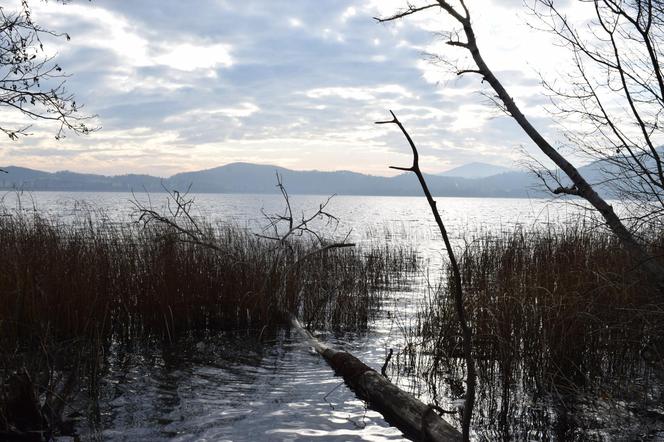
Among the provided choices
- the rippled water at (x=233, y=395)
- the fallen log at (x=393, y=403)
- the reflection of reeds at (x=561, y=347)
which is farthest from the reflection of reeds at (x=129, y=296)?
the reflection of reeds at (x=561, y=347)

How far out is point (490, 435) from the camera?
4.32 m

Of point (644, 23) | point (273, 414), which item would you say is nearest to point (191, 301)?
point (273, 414)

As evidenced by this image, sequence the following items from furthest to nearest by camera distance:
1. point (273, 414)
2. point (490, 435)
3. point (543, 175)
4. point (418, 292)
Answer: point (418, 292), point (543, 175), point (273, 414), point (490, 435)

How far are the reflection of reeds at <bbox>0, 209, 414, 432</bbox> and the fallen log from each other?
211 centimetres

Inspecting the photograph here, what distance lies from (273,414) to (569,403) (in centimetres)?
310

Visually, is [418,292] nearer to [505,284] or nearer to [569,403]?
[505,284]

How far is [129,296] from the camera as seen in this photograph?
6.81m

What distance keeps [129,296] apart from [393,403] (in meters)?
4.15

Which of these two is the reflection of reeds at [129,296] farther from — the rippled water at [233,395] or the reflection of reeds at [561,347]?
the reflection of reeds at [561,347]

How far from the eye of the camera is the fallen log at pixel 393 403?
394cm

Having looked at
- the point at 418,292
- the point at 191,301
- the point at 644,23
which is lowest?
the point at 418,292

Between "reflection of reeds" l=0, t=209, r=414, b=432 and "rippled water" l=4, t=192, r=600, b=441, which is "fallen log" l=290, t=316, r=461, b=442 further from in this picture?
"reflection of reeds" l=0, t=209, r=414, b=432

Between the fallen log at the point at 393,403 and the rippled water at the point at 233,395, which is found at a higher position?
the fallen log at the point at 393,403

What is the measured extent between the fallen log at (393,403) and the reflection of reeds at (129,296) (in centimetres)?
211
